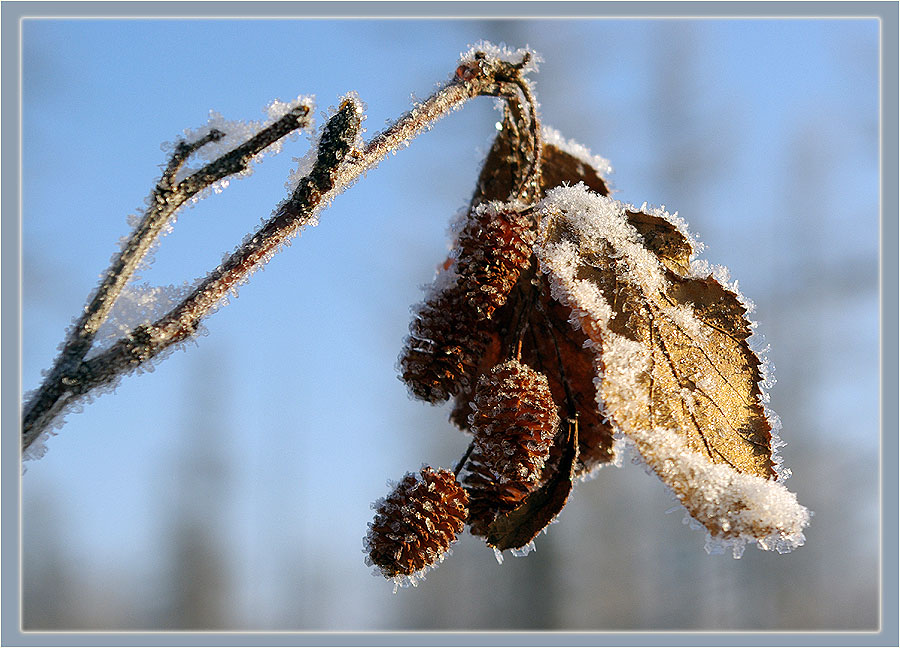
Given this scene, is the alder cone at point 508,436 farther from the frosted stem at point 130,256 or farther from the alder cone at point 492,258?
the frosted stem at point 130,256

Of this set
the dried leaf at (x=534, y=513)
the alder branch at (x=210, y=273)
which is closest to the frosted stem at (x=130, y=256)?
the alder branch at (x=210, y=273)

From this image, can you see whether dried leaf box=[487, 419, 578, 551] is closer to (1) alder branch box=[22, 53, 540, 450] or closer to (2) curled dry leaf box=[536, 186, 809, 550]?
(2) curled dry leaf box=[536, 186, 809, 550]

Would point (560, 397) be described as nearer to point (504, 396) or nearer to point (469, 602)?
point (504, 396)

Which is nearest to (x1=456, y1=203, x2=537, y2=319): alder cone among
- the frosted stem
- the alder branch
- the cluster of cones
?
the cluster of cones

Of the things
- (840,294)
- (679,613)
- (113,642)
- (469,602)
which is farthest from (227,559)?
(113,642)

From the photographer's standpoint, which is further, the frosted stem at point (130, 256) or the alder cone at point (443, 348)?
the alder cone at point (443, 348)

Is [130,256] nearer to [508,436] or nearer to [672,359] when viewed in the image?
[508,436]

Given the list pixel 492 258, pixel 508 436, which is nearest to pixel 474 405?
pixel 508 436
